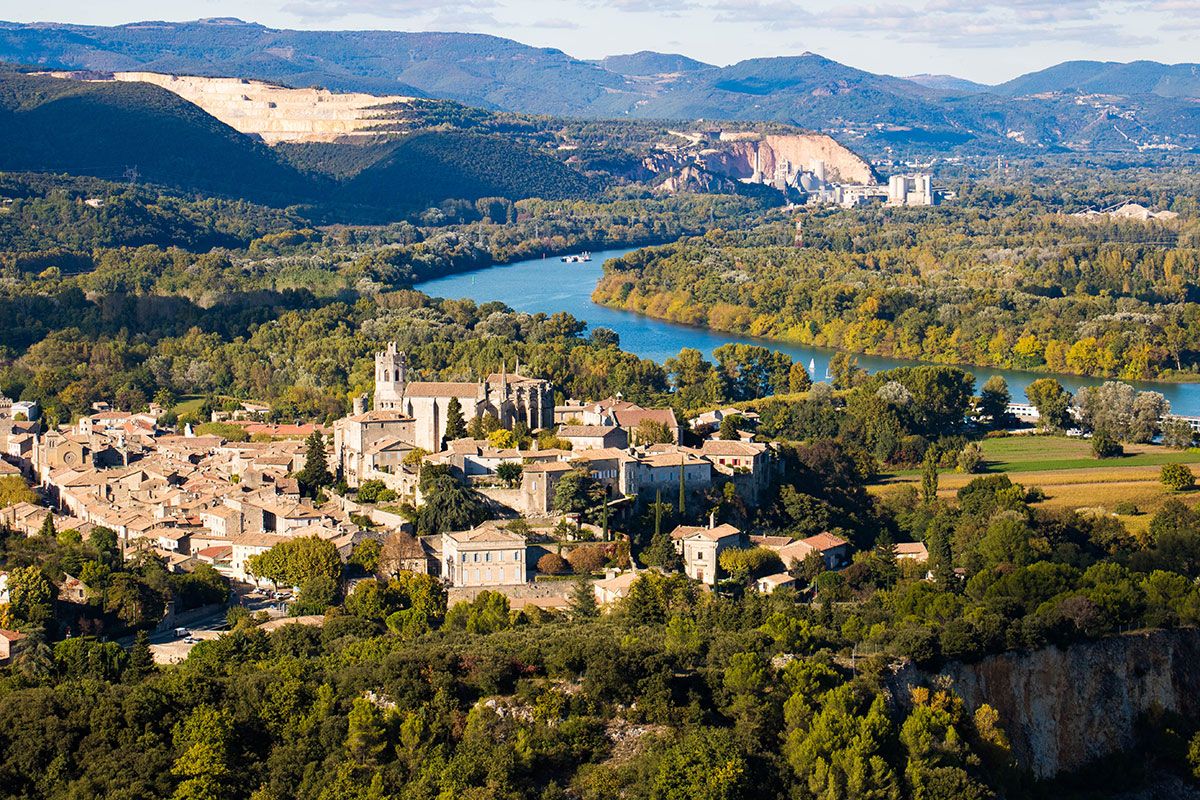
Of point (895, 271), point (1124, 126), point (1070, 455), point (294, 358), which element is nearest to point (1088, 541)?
point (1070, 455)

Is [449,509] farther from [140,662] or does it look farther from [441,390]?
[140,662]

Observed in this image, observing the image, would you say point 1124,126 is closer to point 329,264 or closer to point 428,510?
point 329,264

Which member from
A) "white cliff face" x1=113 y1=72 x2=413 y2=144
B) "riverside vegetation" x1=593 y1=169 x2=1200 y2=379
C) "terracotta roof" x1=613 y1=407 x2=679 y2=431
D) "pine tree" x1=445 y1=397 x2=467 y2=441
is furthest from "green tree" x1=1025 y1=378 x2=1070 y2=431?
"white cliff face" x1=113 y1=72 x2=413 y2=144

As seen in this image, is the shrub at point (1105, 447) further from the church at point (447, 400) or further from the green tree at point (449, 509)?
the green tree at point (449, 509)

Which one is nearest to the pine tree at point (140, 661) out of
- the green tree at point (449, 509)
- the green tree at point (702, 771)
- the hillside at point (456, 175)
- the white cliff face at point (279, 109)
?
the green tree at point (449, 509)

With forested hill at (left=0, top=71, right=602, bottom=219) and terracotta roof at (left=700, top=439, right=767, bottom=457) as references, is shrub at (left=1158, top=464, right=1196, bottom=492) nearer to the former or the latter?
terracotta roof at (left=700, top=439, right=767, bottom=457)
